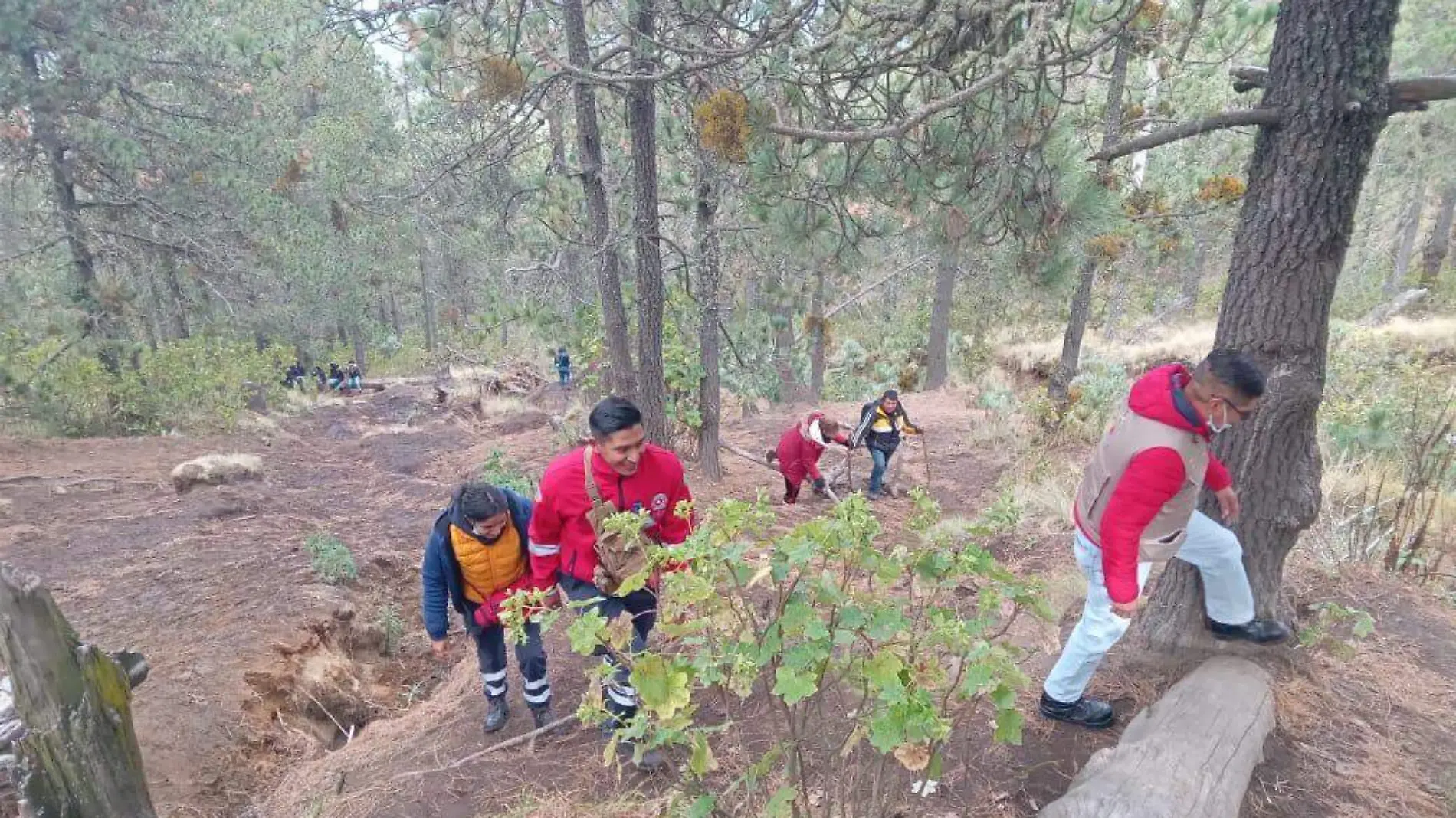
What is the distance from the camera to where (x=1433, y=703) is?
3223 millimetres

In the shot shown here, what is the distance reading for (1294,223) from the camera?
8.98 ft

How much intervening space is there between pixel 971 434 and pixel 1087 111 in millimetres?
5423

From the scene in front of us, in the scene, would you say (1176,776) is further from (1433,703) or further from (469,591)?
(469,591)

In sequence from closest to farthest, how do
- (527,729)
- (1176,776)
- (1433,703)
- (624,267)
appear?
(1176,776) → (1433,703) → (527,729) → (624,267)

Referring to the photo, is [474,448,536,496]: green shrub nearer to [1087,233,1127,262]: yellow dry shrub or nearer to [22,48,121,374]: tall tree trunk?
[1087,233,1127,262]: yellow dry shrub

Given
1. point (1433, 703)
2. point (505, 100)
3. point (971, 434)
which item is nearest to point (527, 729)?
point (1433, 703)

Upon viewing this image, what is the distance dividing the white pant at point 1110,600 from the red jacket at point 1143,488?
0.12m

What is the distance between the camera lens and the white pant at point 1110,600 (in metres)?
2.79

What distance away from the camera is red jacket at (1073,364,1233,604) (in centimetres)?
251

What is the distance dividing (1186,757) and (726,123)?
11.0ft

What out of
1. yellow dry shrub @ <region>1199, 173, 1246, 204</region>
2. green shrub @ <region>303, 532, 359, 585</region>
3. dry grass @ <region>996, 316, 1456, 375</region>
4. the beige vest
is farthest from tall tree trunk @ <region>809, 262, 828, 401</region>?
the beige vest

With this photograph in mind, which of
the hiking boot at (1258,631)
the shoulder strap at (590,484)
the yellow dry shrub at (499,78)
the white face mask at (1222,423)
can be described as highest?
the yellow dry shrub at (499,78)

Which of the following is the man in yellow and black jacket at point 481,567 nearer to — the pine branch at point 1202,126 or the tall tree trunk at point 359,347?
the pine branch at point 1202,126

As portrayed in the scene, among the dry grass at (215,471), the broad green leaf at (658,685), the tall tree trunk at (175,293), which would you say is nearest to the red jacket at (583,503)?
the broad green leaf at (658,685)
